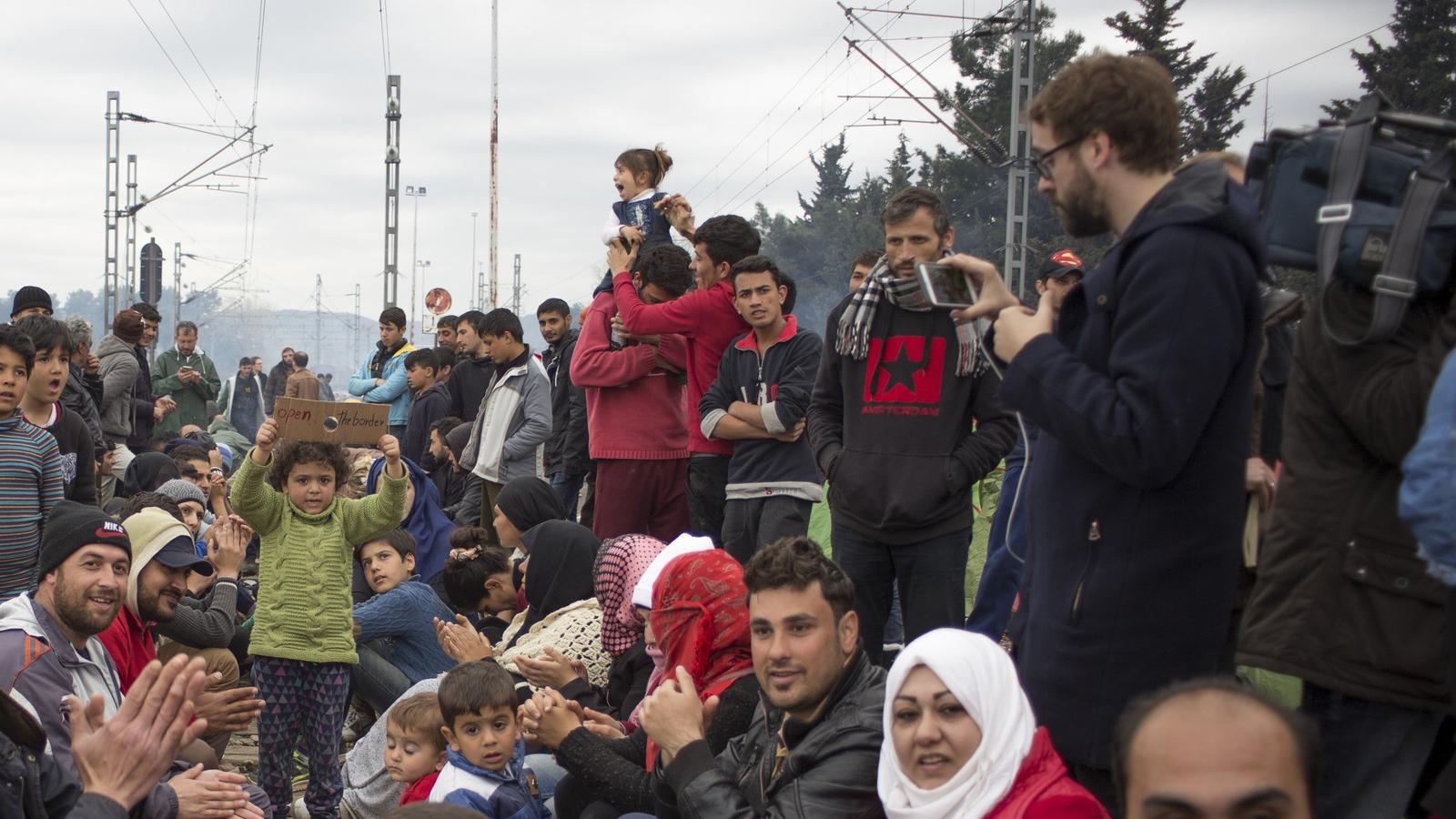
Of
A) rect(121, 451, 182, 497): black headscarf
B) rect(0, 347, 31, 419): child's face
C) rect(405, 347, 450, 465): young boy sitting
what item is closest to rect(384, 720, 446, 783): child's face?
rect(0, 347, 31, 419): child's face

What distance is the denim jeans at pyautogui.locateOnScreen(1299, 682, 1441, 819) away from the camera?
2.50m

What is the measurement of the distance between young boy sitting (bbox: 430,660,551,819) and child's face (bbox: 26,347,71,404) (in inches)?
140

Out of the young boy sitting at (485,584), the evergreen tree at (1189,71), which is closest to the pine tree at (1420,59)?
the evergreen tree at (1189,71)

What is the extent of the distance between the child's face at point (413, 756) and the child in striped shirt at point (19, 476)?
221 centimetres

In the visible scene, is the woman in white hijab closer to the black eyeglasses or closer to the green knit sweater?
the black eyeglasses

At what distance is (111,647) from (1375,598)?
4.63m

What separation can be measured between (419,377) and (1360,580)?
37.5 feet

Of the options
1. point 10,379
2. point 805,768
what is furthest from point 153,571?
point 805,768

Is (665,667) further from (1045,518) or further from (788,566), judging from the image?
(1045,518)

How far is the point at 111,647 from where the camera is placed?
5.33 m

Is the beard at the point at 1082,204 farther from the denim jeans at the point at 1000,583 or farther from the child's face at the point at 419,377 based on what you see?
the child's face at the point at 419,377

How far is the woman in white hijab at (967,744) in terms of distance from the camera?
2.80 metres

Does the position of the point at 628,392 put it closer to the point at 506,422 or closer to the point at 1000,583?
the point at 1000,583

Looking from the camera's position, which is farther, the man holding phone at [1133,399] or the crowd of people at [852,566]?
the man holding phone at [1133,399]
